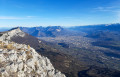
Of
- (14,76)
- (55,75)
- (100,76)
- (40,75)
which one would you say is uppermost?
(14,76)

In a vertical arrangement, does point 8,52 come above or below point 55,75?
above

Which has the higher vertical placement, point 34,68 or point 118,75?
point 34,68

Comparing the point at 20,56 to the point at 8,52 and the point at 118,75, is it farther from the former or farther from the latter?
the point at 118,75

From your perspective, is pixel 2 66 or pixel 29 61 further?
pixel 29 61

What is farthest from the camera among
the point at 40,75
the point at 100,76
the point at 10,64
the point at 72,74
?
the point at 100,76

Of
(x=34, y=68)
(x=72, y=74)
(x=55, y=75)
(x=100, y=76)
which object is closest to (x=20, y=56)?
(x=34, y=68)

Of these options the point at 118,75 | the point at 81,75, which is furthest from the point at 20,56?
the point at 118,75

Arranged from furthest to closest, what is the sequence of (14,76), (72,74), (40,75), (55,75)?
(72,74) → (55,75) → (40,75) → (14,76)

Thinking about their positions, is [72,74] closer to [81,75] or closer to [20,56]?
[81,75]

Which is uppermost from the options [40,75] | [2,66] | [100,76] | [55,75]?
[2,66]
